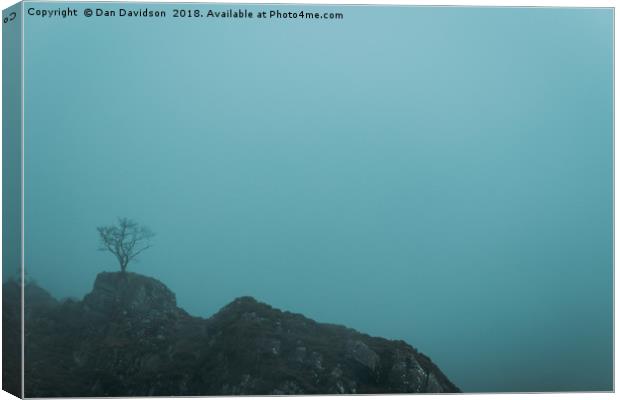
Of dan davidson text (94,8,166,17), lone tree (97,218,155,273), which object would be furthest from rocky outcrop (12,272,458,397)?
dan davidson text (94,8,166,17)

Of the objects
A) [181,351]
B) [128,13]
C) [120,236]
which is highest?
[128,13]

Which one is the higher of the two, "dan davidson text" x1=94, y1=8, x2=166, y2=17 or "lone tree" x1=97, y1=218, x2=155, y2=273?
"dan davidson text" x1=94, y1=8, x2=166, y2=17

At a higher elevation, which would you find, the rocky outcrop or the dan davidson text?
the dan davidson text

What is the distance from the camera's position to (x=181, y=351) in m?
9.30

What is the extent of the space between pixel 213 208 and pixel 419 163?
202 centimetres

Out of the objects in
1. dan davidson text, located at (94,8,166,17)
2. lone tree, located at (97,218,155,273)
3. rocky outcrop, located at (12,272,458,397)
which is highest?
dan davidson text, located at (94,8,166,17)

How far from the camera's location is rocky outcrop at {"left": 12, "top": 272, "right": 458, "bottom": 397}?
9.20 m

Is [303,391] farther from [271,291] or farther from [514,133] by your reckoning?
[514,133]

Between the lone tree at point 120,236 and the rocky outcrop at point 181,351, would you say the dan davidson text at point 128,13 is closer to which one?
the lone tree at point 120,236

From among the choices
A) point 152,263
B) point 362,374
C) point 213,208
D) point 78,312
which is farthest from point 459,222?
point 78,312

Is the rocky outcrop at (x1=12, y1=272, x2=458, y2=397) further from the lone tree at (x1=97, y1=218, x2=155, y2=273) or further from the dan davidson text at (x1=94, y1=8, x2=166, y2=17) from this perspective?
the dan davidson text at (x1=94, y1=8, x2=166, y2=17)

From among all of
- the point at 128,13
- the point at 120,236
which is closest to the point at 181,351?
the point at 120,236

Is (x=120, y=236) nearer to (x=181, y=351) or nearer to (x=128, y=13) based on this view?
(x=181, y=351)

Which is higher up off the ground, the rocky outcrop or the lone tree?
the lone tree
